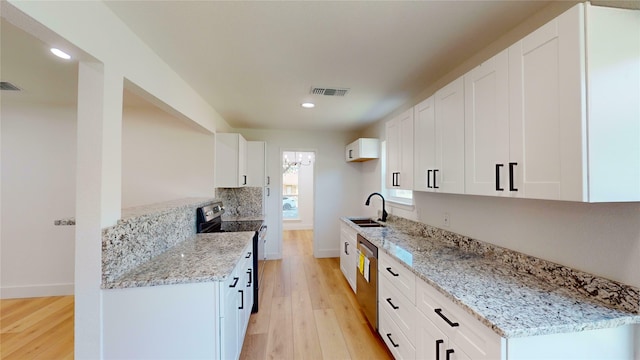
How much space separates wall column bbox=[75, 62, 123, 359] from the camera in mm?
1328

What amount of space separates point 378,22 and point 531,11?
2.79ft

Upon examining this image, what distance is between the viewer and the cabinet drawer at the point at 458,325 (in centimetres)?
104

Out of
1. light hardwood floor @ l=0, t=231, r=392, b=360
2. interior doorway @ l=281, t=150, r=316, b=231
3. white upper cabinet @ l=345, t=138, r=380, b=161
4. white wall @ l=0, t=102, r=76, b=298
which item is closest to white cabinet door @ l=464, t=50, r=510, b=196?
light hardwood floor @ l=0, t=231, r=392, b=360

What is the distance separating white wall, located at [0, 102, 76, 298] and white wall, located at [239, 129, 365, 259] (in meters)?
2.51

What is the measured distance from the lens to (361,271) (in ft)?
9.05

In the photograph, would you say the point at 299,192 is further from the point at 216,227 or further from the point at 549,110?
the point at 549,110

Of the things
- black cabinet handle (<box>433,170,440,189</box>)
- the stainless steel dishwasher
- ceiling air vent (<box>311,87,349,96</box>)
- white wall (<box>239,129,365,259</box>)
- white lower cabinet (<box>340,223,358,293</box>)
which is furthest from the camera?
white wall (<box>239,129,365,259</box>)

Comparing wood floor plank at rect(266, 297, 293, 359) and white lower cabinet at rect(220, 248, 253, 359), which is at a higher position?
white lower cabinet at rect(220, 248, 253, 359)

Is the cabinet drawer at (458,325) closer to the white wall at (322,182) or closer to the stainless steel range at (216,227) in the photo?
the stainless steel range at (216,227)

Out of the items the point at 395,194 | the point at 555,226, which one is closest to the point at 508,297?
the point at 555,226

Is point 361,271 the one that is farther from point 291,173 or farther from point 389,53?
point 291,173

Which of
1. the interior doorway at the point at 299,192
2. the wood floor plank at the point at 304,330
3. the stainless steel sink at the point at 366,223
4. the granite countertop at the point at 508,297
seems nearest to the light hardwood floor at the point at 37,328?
the wood floor plank at the point at 304,330

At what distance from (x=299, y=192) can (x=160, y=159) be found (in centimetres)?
482

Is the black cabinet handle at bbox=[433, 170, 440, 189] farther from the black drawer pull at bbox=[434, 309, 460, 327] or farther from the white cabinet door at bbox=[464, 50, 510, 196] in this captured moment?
the black drawer pull at bbox=[434, 309, 460, 327]
